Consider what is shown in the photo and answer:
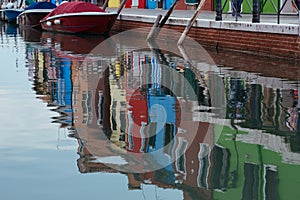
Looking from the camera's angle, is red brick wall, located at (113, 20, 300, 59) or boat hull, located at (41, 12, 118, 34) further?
boat hull, located at (41, 12, 118, 34)

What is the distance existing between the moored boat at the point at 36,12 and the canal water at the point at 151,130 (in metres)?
18.7

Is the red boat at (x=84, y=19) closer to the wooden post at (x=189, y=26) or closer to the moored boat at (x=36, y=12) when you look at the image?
the moored boat at (x=36, y=12)

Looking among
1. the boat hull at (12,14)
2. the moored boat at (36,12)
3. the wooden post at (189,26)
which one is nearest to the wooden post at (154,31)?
the wooden post at (189,26)

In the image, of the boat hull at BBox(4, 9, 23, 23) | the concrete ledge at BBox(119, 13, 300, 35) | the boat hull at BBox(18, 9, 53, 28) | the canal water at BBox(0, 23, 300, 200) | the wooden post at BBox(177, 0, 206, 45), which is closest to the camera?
the canal water at BBox(0, 23, 300, 200)

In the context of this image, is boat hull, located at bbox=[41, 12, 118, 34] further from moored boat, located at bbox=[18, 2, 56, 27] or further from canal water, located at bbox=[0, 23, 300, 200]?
canal water, located at bbox=[0, 23, 300, 200]

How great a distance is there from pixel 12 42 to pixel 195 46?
27.4ft

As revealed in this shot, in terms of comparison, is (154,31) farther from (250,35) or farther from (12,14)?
(12,14)

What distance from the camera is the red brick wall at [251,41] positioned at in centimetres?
1655

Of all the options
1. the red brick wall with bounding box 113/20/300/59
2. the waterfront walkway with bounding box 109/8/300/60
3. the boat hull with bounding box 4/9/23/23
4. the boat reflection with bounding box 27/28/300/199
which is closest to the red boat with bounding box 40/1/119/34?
the waterfront walkway with bounding box 109/8/300/60

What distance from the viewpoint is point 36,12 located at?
35969 mm

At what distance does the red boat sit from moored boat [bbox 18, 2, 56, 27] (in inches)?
208

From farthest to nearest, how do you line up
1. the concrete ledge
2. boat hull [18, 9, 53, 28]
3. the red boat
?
boat hull [18, 9, 53, 28]
the red boat
the concrete ledge

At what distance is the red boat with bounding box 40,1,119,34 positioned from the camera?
29.2 metres

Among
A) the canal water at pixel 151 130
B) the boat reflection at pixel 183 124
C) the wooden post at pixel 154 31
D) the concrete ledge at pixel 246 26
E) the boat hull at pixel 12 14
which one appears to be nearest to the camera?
the canal water at pixel 151 130
